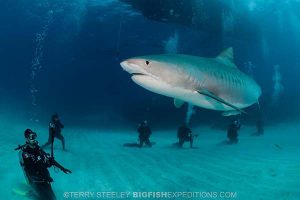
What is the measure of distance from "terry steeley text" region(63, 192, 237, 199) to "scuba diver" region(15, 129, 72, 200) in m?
1.38

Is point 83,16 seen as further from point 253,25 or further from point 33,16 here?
point 253,25

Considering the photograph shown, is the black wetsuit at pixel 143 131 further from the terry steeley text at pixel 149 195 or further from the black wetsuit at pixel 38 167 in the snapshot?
the black wetsuit at pixel 38 167

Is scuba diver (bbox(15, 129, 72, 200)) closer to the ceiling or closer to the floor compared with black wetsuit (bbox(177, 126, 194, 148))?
closer to the floor

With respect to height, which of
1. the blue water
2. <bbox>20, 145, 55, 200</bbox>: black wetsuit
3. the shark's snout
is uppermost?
the blue water

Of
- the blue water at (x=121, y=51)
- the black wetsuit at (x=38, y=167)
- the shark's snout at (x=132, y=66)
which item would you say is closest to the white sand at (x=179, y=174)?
the black wetsuit at (x=38, y=167)

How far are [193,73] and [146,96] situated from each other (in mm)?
23866

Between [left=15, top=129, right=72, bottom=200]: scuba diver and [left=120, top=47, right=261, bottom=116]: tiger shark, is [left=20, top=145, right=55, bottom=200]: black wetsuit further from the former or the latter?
[left=120, top=47, right=261, bottom=116]: tiger shark

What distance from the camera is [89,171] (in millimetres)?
8852

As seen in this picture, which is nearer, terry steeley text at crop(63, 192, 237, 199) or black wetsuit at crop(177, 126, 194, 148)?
terry steeley text at crop(63, 192, 237, 199)

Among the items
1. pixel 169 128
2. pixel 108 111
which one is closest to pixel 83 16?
pixel 108 111

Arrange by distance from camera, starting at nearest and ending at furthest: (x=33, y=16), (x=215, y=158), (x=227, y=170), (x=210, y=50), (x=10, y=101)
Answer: (x=227, y=170)
(x=215, y=158)
(x=210, y=50)
(x=33, y=16)
(x=10, y=101)

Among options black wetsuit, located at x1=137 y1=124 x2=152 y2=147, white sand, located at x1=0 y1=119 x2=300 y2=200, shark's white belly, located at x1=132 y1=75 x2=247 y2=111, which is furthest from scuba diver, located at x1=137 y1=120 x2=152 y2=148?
shark's white belly, located at x1=132 y1=75 x2=247 y2=111

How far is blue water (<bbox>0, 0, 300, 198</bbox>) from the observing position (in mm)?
27141

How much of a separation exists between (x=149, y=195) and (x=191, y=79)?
9.21ft
